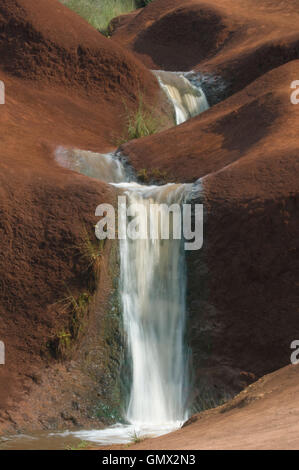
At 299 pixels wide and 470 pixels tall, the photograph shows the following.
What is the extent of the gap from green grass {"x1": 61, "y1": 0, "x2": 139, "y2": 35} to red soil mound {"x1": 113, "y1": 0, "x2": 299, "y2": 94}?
1.38 metres

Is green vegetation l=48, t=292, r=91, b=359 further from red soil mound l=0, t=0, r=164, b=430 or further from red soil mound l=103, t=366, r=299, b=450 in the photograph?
red soil mound l=103, t=366, r=299, b=450

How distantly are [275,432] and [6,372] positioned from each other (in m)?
3.91

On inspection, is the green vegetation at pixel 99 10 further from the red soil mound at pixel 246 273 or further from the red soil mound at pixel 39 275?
the red soil mound at pixel 246 273

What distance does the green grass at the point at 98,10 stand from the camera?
67.6 ft

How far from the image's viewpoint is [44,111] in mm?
12180

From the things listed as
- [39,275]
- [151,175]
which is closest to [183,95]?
[151,175]

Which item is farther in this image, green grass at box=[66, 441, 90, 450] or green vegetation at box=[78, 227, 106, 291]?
green vegetation at box=[78, 227, 106, 291]

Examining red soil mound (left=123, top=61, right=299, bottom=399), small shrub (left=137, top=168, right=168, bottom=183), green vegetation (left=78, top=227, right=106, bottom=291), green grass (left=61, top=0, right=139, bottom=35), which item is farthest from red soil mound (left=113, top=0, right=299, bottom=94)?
green vegetation (left=78, top=227, right=106, bottom=291)

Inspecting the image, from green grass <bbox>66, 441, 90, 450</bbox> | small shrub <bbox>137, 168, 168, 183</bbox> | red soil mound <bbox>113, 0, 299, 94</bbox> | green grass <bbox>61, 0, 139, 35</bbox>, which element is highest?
green grass <bbox>61, 0, 139, 35</bbox>

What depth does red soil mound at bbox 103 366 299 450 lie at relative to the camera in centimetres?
393

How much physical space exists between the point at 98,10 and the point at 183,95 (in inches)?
310

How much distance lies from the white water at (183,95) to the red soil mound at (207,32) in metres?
0.60

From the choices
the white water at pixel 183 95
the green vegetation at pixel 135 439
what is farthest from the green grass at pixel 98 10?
the green vegetation at pixel 135 439
